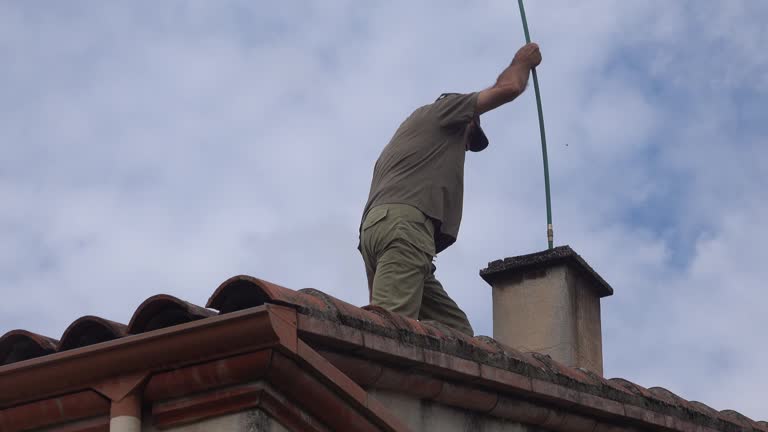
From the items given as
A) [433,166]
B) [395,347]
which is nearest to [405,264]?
[433,166]

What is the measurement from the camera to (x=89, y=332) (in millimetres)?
5605

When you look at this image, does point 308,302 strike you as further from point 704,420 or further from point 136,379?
point 704,420

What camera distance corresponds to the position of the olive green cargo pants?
7.93 metres

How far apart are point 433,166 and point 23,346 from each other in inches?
120

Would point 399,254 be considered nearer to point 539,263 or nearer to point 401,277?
point 401,277

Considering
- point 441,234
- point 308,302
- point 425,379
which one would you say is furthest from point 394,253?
point 308,302

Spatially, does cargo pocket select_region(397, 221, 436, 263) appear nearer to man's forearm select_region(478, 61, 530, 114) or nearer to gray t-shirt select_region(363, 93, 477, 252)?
gray t-shirt select_region(363, 93, 477, 252)

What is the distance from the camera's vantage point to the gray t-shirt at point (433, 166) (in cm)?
824

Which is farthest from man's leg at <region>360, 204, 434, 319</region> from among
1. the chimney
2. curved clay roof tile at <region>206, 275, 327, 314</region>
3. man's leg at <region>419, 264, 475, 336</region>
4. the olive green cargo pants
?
curved clay roof tile at <region>206, 275, 327, 314</region>

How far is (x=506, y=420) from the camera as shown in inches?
256

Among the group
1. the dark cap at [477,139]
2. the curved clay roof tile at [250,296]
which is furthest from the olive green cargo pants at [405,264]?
the curved clay roof tile at [250,296]

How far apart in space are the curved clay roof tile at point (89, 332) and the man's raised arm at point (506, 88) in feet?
10.8

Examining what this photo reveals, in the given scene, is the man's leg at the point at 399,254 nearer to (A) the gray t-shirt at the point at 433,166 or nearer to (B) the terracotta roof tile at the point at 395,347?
(A) the gray t-shirt at the point at 433,166

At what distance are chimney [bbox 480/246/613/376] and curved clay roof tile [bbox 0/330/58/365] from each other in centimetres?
389
